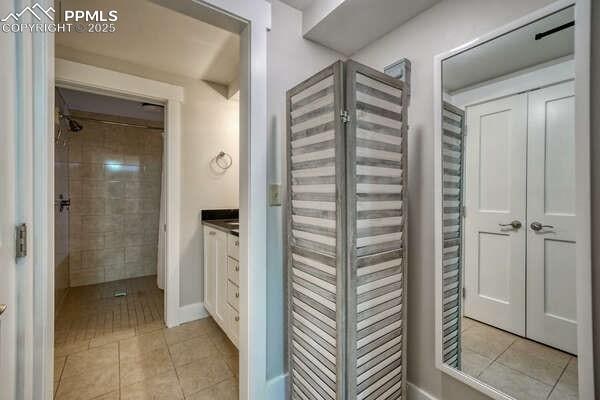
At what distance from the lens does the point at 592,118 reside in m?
0.86

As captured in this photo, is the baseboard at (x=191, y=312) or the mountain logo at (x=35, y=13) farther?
the baseboard at (x=191, y=312)

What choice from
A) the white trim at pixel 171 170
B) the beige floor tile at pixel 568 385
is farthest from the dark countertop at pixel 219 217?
the beige floor tile at pixel 568 385

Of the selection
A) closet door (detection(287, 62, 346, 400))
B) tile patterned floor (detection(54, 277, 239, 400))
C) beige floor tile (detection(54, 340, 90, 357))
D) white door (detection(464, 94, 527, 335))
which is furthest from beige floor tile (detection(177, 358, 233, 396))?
white door (detection(464, 94, 527, 335))

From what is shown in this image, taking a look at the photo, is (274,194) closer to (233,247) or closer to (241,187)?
(241,187)

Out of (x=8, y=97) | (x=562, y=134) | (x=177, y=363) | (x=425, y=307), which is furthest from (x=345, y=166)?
(x=177, y=363)

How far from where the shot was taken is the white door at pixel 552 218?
3.03 feet

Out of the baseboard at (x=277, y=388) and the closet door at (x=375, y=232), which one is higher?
the closet door at (x=375, y=232)

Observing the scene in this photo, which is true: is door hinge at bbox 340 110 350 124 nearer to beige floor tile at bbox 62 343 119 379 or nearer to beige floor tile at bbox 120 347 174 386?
beige floor tile at bbox 120 347 174 386

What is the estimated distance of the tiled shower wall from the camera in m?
3.40

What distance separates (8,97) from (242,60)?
0.94 m

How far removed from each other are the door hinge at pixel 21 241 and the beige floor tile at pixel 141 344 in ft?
5.14

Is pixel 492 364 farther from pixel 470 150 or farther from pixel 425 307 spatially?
pixel 470 150

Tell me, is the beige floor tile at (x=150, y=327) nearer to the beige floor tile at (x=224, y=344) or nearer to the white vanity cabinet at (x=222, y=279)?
the white vanity cabinet at (x=222, y=279)

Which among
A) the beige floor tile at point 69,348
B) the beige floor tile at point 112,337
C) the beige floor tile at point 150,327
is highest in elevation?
the beige floor tile at point 69,348
